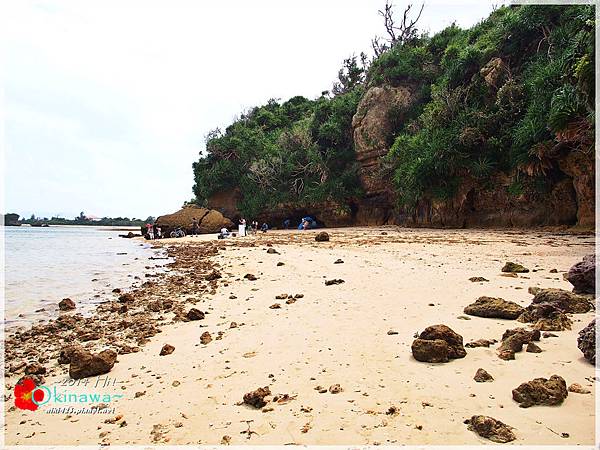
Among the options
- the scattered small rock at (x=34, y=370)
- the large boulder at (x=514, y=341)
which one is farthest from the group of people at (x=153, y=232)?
the large boulder at (x=514, y=341)

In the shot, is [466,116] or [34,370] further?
[466,116]

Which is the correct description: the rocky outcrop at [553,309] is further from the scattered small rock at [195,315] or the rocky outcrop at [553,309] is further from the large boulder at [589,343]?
the scattered small rock at [195,315]

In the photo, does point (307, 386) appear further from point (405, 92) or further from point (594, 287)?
point (405, 92)

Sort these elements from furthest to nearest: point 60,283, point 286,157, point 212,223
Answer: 1. point 286,157
2. point 212,223
3. point 60,283

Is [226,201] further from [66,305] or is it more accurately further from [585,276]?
[585,276]

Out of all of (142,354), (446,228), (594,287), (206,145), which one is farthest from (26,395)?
(206,145)

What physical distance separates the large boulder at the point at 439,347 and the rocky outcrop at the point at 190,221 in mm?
23537

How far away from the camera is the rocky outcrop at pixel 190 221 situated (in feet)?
81.3

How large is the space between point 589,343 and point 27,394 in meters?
4.13

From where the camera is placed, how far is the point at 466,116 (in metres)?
15.6

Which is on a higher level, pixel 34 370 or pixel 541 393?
pixel 541 393

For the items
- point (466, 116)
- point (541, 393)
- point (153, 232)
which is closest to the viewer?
point (541, 393)

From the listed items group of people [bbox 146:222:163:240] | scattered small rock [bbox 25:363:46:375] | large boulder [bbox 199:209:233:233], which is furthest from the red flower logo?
large boulder [bbox 199:209:233:233]

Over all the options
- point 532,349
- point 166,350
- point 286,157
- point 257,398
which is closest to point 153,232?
point 286,157
